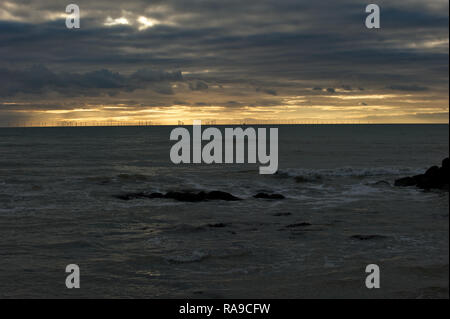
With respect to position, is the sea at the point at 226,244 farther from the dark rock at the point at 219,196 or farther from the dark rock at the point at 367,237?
the dark rock at the point at 219,196

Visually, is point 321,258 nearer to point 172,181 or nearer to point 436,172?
point 436,172

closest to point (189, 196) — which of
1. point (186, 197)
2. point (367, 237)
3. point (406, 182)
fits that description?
point (186, 197)

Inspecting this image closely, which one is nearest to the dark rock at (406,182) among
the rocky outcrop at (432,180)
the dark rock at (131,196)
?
the rocky outcrop at (432,180)

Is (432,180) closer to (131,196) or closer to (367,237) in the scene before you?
(367,237)

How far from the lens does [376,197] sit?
28359mm

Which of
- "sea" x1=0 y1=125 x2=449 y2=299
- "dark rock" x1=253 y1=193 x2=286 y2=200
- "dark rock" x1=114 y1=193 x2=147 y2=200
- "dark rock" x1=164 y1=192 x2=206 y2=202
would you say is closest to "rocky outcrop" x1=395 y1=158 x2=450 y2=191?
"sea" x1=0 y1=125 x2=449 y2=299

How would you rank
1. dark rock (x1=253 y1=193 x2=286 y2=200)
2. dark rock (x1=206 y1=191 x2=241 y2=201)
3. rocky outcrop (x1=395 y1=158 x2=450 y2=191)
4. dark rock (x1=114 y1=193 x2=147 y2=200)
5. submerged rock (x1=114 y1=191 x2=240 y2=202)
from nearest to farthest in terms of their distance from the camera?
submerged rock (x1=114 y1=191 x2=240 y2=202)
dark rock (x1=206 y1=191 x2=241 y2=201)
dark rock (x1=253 y1=193 x2=286 y2=200)
dark rock (x1=114 y1=193 x2=147 y2=200)
rocky outcrop (x1=395 y1=158 x2=450 y2=191)

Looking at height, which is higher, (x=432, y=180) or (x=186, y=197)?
(x=432, y=180)

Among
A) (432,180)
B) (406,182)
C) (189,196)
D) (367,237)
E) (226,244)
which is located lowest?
(226,244)

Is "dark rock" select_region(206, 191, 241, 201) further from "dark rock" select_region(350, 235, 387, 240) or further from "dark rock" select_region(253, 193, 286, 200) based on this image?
"dark rock" select_region(350, 235, 387, 240)

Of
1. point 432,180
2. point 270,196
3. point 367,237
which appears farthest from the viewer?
point 432,180

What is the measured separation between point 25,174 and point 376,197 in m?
31.7
